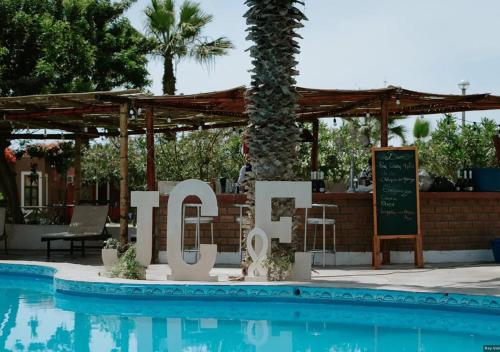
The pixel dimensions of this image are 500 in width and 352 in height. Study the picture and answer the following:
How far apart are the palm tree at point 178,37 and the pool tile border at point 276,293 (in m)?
13.1

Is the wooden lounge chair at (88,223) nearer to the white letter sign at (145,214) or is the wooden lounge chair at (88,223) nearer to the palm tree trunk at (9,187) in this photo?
the palm tree trunk at (9,187)

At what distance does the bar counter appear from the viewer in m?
13.0

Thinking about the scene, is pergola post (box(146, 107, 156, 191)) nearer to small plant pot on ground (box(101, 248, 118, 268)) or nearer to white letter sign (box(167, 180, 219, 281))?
small plant pot on ground (box(101, 248, 118, 268))

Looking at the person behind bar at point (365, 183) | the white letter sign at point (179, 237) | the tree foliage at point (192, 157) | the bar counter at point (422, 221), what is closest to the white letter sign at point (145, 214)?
the white letter sign at point (179, 237)

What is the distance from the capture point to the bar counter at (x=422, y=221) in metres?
13.0

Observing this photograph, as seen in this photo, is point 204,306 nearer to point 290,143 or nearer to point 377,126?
point 290,143

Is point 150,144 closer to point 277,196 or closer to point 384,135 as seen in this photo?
point 277,196

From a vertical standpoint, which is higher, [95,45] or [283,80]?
[95,45]

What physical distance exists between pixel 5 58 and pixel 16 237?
4.37m

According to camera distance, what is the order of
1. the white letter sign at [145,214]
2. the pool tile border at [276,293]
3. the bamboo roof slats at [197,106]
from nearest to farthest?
the pool tile border at [276,293] < the white letter sign at [145,214] < the bamboo roof slats at [197,106]

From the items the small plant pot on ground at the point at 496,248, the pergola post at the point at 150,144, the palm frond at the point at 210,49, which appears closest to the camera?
the small plant pot on ground at the point at 496,248


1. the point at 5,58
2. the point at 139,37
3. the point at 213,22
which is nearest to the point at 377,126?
the point at 213,22

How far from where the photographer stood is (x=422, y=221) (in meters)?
13.2

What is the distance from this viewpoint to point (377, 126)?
88.8 ft
